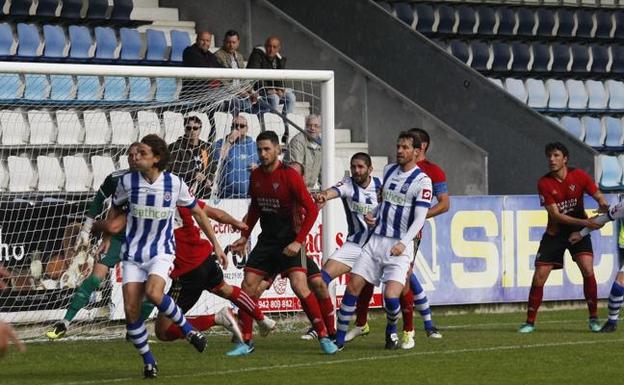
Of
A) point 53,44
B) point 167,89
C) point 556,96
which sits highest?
point 53,44

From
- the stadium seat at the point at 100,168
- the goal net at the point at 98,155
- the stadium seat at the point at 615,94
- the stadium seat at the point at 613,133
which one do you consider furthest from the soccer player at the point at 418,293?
the stadium seat at the point at 615,94

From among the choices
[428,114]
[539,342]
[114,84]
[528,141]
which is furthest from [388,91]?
[539,342]

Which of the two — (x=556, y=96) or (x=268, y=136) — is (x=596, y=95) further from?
(x=268, y=136)

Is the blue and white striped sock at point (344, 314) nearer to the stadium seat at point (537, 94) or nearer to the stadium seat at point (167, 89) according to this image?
the stadium seat at point (167, 89)

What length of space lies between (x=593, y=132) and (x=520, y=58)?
5.68 feet

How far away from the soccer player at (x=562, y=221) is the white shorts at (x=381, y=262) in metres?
2.29

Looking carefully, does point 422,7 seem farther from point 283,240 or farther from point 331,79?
point 283,240

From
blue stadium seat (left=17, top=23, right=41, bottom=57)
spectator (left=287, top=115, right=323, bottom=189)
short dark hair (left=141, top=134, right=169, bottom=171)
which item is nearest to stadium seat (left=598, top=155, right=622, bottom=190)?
spectator (left=287, top=115, right=323, bottom=189)

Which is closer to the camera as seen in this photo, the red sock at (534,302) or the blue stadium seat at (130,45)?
the red sock at (534,302)

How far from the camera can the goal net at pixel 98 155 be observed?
14.2 metres

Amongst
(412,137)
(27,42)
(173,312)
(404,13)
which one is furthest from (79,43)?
(173,312)

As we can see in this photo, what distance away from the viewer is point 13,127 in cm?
1498

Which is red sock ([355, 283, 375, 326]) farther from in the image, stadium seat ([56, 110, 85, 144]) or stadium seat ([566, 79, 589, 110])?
stadium seat ([566, 79, 589, 110])

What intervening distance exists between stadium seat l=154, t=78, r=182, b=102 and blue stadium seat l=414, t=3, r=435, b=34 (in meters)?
7.39
